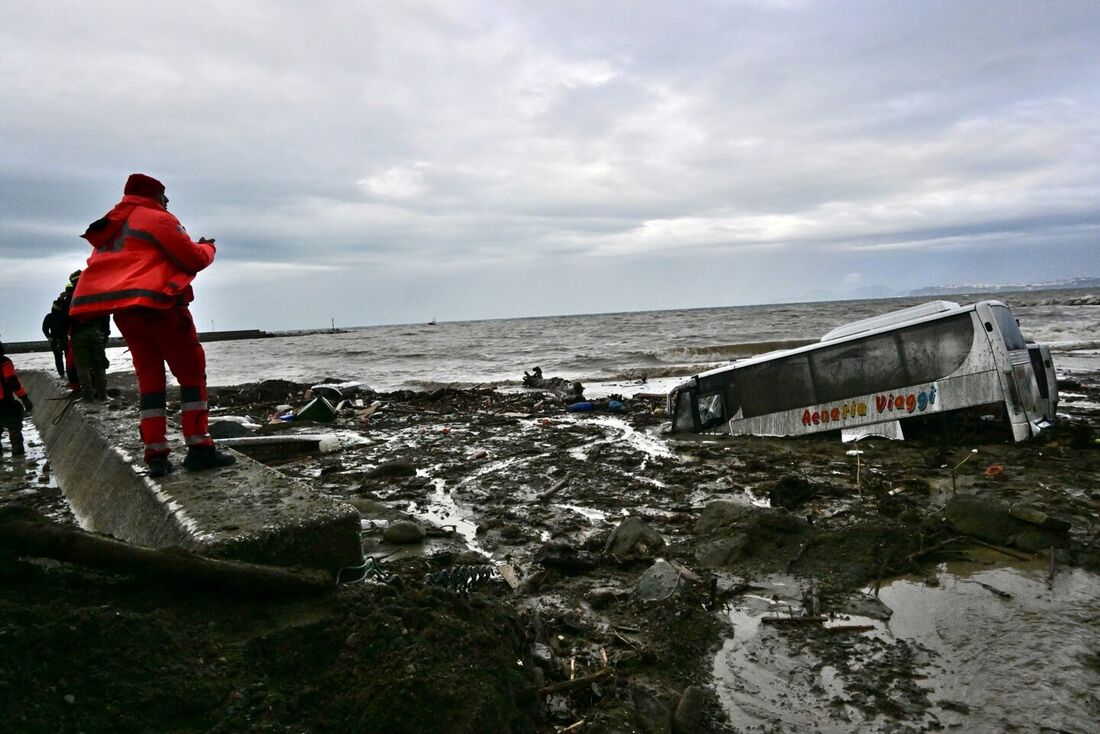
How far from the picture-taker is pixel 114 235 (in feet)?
13.7

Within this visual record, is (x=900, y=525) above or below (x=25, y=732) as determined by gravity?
below

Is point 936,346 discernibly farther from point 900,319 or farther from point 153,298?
point 153,298

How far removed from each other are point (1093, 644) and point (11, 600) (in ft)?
16.0

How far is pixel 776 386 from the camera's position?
10.1 m

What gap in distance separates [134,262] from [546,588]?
341 centimetres

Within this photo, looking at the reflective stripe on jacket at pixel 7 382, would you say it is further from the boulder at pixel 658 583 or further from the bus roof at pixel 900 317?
the bus roof at pixel 900 317

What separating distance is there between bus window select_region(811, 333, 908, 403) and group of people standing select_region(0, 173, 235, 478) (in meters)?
8.00

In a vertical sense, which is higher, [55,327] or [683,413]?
[55,327]

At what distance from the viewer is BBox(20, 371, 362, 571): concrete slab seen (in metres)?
3.17

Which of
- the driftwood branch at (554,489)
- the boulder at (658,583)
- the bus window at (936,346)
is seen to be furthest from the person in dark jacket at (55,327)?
the bus window at (936,346)

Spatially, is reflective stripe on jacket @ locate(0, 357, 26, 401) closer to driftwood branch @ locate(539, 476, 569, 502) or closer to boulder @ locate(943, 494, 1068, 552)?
driftwood branch @ locate(539, 476, 569, 502)

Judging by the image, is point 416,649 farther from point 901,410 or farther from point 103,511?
point 901,410

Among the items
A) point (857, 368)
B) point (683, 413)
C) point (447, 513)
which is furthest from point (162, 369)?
point (857, 368)

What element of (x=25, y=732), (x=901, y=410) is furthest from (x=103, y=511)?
(x=901, y=410)
